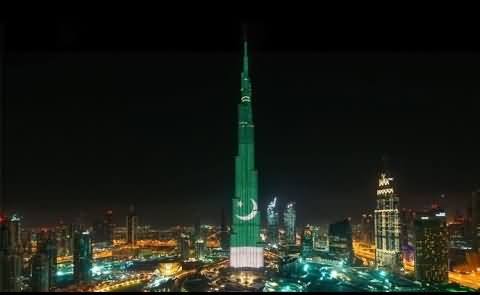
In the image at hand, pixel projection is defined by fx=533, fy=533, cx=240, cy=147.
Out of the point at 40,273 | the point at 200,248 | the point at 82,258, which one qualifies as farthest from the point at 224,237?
the point at 40,273

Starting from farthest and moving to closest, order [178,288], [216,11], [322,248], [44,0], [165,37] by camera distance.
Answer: [322,248] < [178,288] < [165,37] < [216,11] < [44,0]

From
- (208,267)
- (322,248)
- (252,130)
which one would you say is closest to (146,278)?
(208,267)

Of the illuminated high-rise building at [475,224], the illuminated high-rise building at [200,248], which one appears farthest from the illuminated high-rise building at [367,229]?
the illuminated high-rise building at [200,248]

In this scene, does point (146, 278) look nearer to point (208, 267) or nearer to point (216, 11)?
point (208, 267)

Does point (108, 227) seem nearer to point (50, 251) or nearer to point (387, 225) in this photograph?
point (50, 251)

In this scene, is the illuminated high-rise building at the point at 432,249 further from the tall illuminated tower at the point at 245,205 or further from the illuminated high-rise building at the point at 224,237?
the illuminated high-rise building at the point at 224,237

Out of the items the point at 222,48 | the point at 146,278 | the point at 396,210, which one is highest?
the point at 222,48
